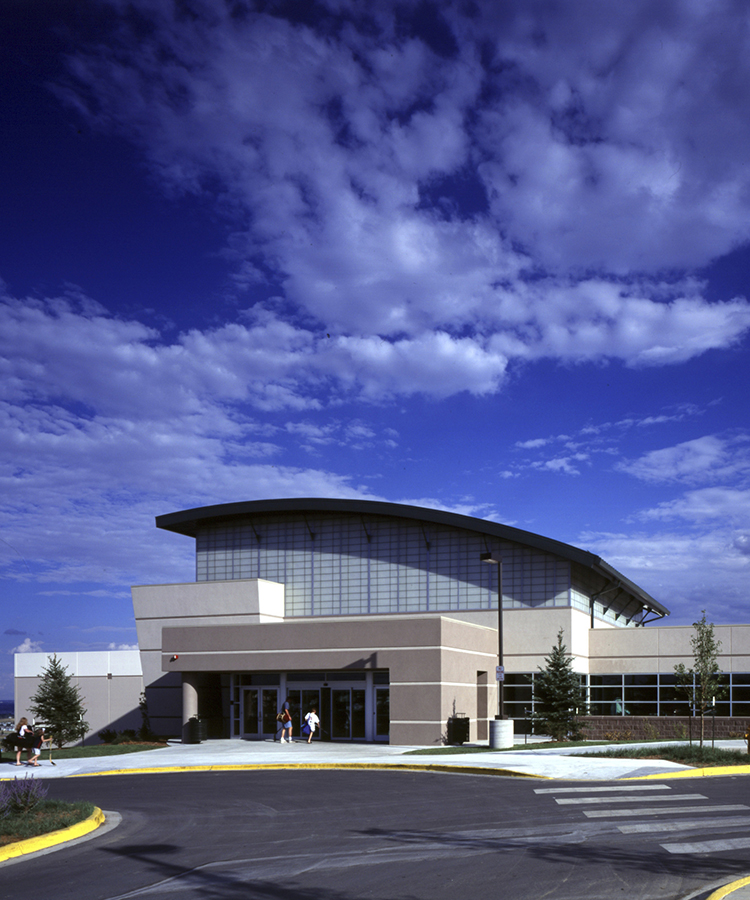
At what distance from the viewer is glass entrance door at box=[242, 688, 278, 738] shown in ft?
126

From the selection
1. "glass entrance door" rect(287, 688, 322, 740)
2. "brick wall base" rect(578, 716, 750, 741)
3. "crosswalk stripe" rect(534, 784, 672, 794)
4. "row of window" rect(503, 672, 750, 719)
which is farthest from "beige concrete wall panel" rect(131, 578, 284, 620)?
"crosswalk stripe" rect(534, 784, 672, 794)

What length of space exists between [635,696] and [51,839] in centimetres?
3267

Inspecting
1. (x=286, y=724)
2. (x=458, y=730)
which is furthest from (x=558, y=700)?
(x=286, y=724)

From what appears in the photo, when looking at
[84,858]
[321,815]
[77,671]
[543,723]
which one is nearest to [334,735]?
[543,723]

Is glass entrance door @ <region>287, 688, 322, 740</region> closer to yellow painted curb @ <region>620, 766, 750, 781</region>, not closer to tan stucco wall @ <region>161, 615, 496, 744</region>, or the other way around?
tan stucco wall @ <region>161, 615, 496, 744</region>

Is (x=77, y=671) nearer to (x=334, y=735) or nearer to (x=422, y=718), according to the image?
(x=334, y=735)

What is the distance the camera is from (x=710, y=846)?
472 inches

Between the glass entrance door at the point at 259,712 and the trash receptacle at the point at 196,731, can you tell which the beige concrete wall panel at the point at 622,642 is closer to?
the glass entrance door at the point at 259,712

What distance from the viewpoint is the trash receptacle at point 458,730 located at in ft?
111

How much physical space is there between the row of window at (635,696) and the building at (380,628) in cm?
6

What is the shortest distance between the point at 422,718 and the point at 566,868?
80.0 ft

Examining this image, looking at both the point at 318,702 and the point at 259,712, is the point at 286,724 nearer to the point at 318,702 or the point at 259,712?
the point at 318,702

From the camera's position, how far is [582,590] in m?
43.2

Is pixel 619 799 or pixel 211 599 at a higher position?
pixel 211 599
